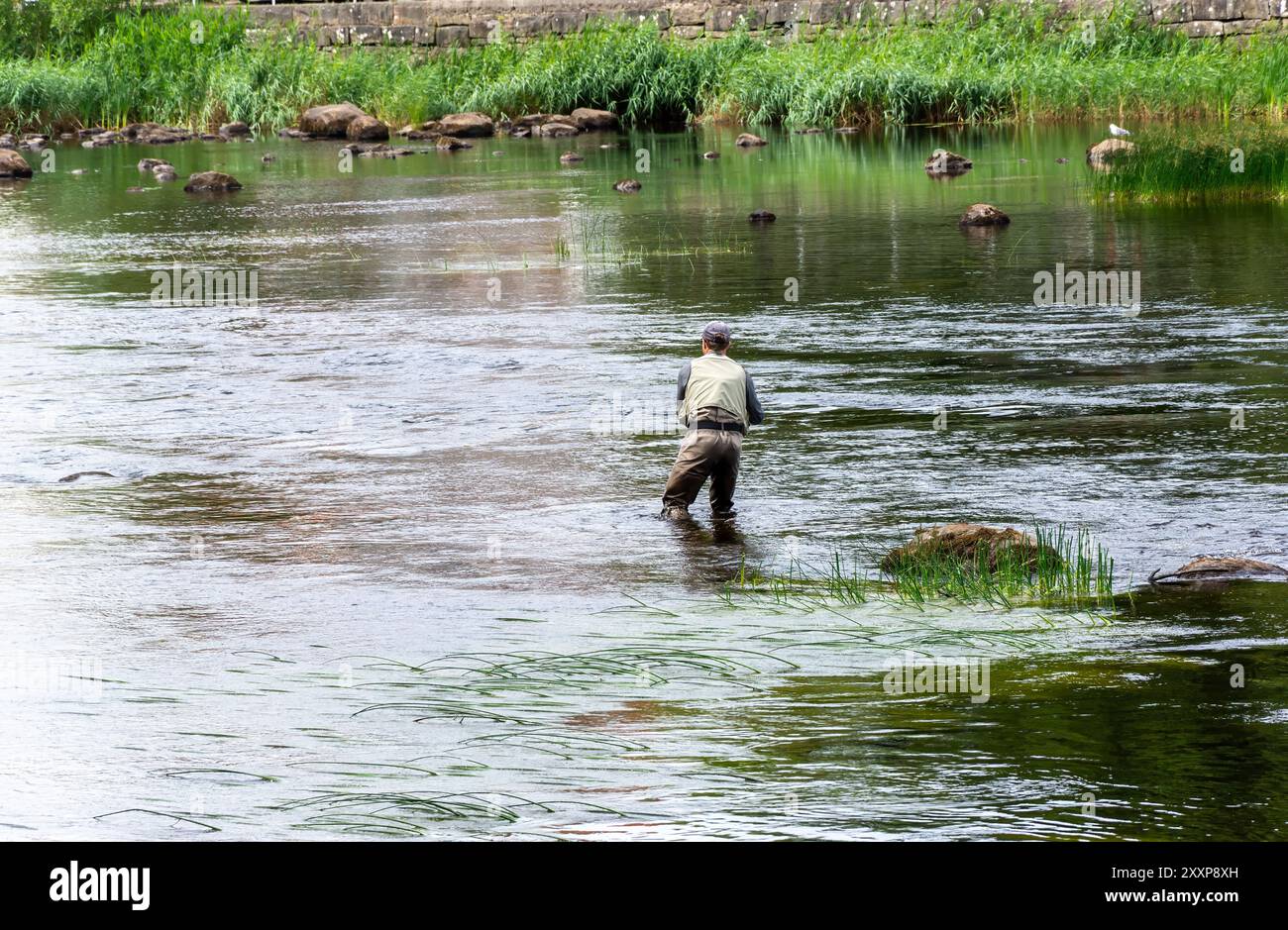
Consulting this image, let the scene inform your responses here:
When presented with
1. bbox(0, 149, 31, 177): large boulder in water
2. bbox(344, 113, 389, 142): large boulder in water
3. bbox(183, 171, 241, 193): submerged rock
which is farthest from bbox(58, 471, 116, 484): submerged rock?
bbox(344, 113, 389, 142): large boulder in water

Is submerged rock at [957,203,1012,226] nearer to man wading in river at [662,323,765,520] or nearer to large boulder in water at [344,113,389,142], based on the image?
man wading in river at [662,323,765,520]

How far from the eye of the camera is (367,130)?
44.8 m

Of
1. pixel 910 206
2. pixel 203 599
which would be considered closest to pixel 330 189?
pixel 910 206

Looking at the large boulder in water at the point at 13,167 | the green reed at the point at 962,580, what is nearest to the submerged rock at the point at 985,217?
the green reed at the point at 962,580

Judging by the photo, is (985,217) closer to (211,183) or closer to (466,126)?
(211,183)

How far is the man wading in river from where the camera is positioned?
35.2 feet

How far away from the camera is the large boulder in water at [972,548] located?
9227mm

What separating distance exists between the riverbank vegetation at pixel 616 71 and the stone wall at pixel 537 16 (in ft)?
4.02

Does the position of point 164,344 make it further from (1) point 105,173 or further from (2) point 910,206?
(1) point 105,173

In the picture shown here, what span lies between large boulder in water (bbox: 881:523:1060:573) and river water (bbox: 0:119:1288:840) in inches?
18.7

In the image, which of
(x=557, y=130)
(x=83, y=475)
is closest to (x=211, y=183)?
(x=557, y=130)

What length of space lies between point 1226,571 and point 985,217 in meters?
14.8

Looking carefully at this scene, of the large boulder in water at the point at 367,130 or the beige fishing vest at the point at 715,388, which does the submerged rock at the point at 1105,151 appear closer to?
the beige fishing vest at the point at 715,388

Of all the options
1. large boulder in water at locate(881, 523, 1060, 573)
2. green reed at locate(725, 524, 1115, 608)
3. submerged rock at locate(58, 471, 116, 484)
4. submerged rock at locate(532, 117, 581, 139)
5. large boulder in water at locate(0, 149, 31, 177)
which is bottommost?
green reed at locate(725, 524, 1115, 608)
